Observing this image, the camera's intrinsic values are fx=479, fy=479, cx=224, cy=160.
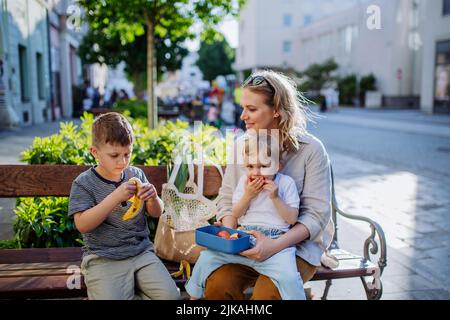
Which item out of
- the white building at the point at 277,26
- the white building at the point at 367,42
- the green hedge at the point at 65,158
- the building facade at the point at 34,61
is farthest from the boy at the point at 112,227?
the white building at the point at 277,26

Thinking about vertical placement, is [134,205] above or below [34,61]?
below

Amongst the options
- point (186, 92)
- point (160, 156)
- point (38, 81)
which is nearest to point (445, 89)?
point (186, 92)

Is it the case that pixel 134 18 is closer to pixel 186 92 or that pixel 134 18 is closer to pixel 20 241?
pixel 20 241

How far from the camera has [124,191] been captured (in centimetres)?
222

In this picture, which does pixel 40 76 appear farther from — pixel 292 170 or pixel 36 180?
pixel 292 170

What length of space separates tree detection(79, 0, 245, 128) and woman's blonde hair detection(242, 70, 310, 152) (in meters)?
4.75

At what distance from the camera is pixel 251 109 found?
2562 millimetres

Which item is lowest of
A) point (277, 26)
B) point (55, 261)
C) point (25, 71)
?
point (55, 261)

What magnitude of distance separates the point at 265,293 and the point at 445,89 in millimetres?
28369

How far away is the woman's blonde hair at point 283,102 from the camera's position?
2.54m

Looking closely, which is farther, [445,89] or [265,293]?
[445,89]

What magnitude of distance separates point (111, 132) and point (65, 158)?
2.02 m

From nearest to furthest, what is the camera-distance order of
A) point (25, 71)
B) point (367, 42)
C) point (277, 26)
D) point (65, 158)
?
1. point (65, 158)
2. point (25, 71)
3. point (367, 42)
4. point (277, 26)

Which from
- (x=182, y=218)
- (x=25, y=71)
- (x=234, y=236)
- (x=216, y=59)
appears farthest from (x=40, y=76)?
(x=216, y=59)
